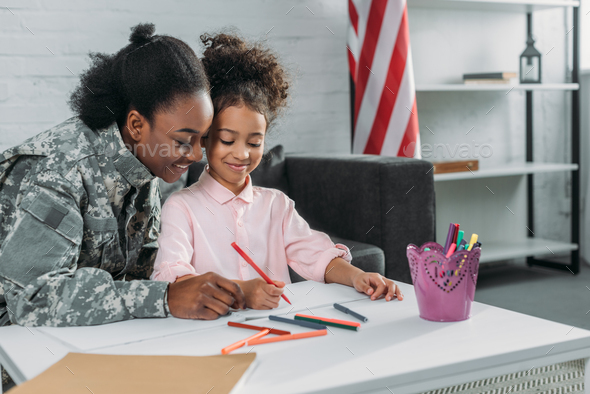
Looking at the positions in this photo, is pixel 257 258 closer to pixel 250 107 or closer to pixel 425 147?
pixel 250 107

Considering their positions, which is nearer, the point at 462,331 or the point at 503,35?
the point at 462,331

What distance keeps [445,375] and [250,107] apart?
70 cm

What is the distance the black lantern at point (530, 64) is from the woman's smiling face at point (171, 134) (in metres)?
2.37

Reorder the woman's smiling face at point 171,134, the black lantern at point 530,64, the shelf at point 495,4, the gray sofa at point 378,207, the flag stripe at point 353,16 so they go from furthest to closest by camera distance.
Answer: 1. the black lantern at point 530,64
2. the shelf at point 495,4
3. the flag stripe at point 353,16
4. the gray sofa at point 378,207
5. the woman's smiling face at point 171,134

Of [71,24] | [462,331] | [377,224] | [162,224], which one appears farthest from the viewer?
[71,24]

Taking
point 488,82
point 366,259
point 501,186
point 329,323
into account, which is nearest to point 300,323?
point 329,323

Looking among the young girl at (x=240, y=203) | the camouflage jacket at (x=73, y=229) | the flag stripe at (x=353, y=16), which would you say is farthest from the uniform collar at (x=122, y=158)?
the flag stripe at (x=353, y=16)

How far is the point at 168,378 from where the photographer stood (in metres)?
0.55

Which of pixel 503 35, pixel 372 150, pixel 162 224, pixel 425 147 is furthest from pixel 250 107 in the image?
pixel 503 35

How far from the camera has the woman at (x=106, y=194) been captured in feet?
2.51

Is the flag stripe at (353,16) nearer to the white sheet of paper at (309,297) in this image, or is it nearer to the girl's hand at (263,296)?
the white sheet of paper at (309,297)

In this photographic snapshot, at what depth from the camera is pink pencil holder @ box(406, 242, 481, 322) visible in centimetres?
71

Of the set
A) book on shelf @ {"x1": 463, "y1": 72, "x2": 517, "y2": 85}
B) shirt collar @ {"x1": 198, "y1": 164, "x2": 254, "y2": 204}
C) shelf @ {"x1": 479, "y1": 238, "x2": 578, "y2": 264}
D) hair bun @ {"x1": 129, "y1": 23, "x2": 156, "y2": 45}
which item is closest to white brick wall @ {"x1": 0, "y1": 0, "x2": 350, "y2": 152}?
book on shelf @ {"x1": 463, "y1": 72, "x2": 517, "y2": 85}

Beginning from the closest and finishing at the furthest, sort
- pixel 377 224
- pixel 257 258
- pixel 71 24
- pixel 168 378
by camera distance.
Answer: pixel 168 378 → pixel 257 258 → pixel 377 224 → pixel 71 24
